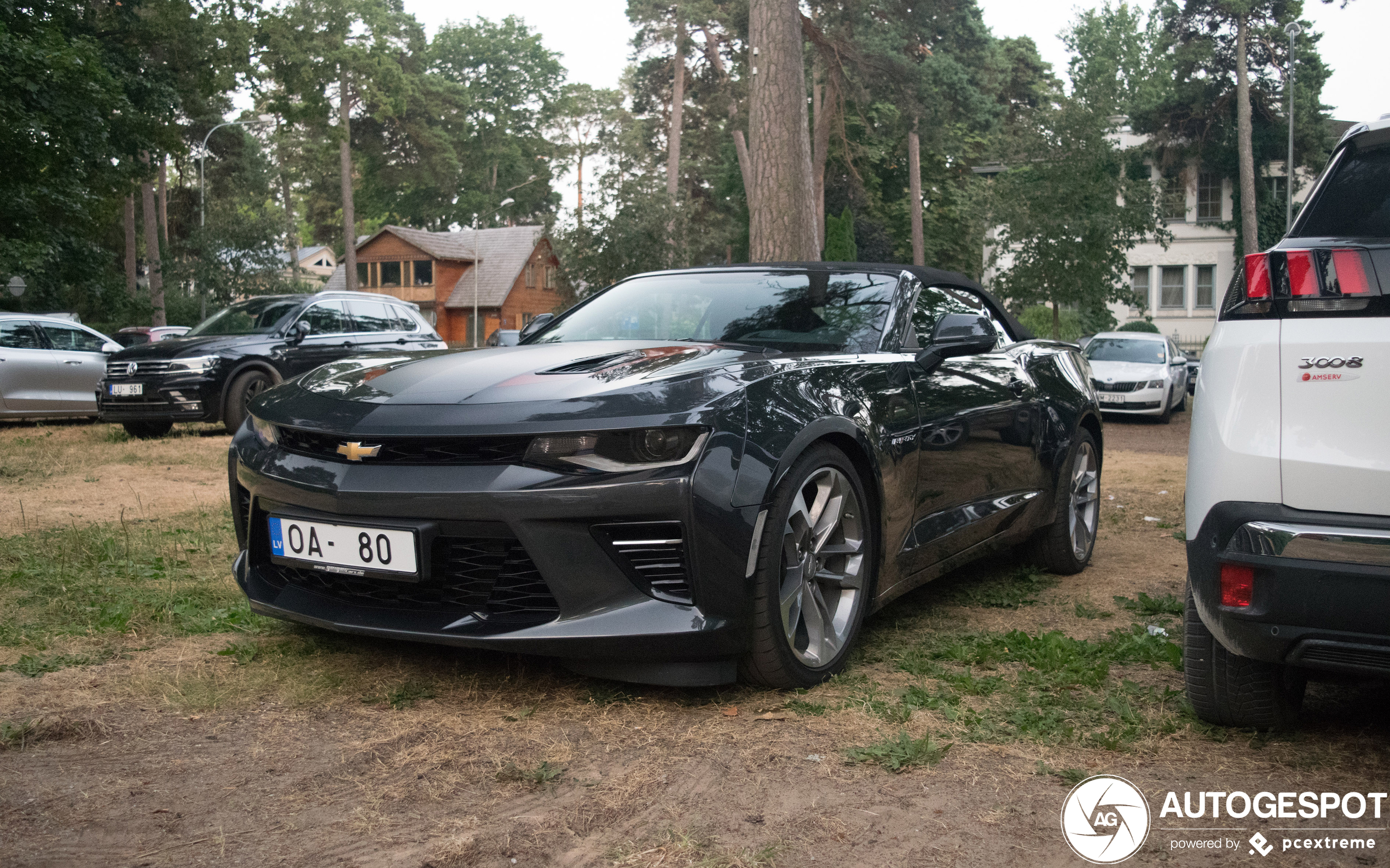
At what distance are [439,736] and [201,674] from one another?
1009 millimetres

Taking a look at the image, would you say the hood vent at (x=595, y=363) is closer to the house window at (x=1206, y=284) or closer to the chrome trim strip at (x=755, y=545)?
the chrome trim strip at (x=755, y=545)

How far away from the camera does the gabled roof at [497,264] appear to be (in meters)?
57.3

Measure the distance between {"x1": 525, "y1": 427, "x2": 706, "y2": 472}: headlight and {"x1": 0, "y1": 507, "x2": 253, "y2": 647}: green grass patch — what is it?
5.76 ft

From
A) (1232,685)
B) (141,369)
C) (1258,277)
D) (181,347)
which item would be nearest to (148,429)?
(141,369)

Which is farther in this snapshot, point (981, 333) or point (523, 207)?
point (523, 207)

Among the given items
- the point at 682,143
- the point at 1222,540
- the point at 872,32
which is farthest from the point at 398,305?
the point at 682,143

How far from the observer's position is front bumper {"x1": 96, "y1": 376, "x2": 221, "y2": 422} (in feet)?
37.4

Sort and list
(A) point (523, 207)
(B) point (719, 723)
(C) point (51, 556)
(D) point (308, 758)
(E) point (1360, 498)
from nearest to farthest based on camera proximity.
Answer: (E) point (1360, 498), (D) point (308, 758), (B) point (719, 723), (C) point (51, 556), (A) point (523, 207)

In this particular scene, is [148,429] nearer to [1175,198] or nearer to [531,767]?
[531,767]

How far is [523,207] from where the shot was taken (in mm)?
65875

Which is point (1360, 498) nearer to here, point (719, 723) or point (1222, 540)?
point (1222, 540)

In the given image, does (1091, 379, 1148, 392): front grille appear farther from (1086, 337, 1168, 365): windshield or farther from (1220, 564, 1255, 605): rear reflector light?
(1220, 564, 1255, 605): rear reflector light

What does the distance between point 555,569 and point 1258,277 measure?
188 cm

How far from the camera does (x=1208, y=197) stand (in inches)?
1863
